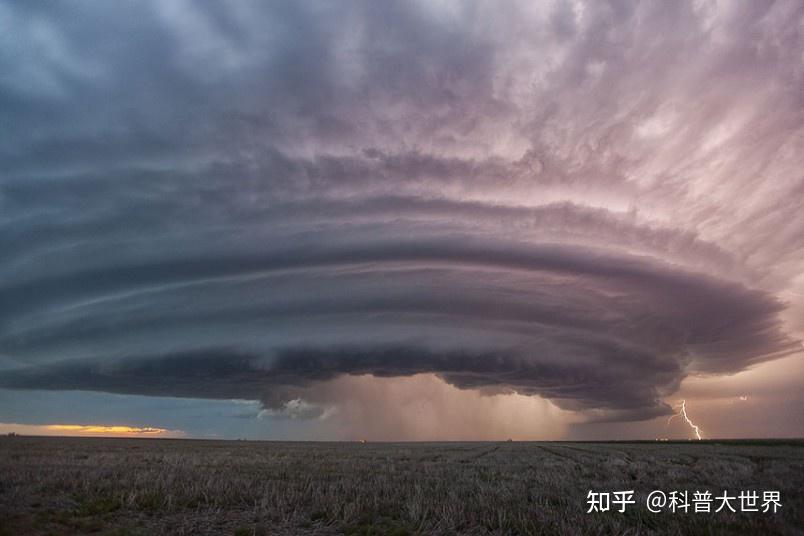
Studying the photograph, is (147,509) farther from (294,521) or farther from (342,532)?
(342,532)

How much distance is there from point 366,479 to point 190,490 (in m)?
9.15

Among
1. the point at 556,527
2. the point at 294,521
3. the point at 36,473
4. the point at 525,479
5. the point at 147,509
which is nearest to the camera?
the point at 556,527

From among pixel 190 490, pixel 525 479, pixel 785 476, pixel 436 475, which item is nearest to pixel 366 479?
pixel 436 475

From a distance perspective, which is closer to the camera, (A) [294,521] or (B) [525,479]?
(A) [294,521]

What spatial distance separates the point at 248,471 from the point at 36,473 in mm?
9334

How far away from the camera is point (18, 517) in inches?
544

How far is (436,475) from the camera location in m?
28.5

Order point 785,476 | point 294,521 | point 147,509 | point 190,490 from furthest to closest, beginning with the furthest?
point 785,476
point 190,490
point 147,509
point 294,521

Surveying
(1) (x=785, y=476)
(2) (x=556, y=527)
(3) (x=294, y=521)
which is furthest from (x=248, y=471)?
(1) (x=785, y=476)

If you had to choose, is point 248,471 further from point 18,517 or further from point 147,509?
point 18,517

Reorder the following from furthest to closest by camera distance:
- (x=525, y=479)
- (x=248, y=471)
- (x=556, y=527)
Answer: (x=248, y=471) < (x=525, y=479) < (x=556, y=527)

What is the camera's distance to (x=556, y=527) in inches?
538

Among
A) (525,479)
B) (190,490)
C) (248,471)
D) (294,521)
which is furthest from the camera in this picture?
(248,471)

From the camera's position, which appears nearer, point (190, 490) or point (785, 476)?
point (190, 490)
